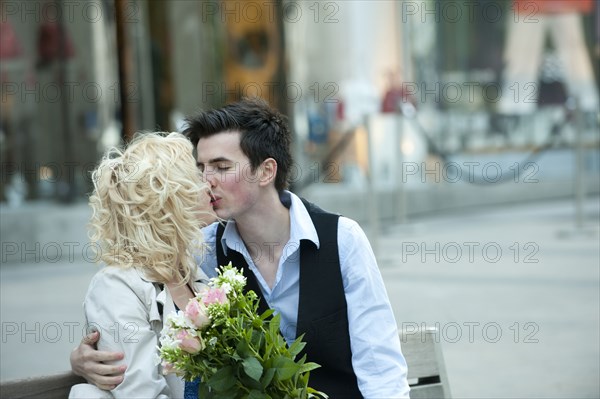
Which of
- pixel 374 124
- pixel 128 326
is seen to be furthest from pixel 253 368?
pixel 374 124

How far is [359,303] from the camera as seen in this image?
286 cm

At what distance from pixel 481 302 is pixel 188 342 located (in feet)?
16.7

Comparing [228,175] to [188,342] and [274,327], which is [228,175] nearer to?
[274,327]

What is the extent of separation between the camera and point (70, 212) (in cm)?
1066

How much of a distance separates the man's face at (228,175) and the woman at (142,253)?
0.65ft

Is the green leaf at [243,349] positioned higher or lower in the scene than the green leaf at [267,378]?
higher

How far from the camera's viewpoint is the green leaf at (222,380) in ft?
8.02

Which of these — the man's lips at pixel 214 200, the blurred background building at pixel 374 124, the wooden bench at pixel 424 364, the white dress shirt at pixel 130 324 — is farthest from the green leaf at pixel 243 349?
the blurred background building at pixel 374 124

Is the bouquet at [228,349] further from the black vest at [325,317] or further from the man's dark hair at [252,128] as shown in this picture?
the man's dark hair at [252,128]

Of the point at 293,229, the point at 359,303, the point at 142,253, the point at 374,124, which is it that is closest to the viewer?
the point at 142,253

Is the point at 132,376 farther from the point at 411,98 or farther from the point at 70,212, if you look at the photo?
the point at 411,98

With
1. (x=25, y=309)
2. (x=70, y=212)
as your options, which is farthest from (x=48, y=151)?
(x=25, y=309)

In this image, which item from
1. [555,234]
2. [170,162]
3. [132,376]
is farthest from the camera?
[555,234]

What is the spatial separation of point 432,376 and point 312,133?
30.4 feet
